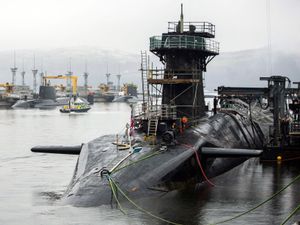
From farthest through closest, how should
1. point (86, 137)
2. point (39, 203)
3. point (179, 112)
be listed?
1. point (86, 137)
2. point (179, 112)
3. point (39, 203)

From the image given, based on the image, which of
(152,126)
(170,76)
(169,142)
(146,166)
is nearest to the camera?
(146,166)

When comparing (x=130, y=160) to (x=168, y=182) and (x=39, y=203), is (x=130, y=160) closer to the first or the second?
(x=168, y=182)

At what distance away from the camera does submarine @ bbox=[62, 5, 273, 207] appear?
2231 centimetres

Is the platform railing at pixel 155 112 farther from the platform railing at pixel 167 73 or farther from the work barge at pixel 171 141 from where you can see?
the platform railing at pixel 167 73

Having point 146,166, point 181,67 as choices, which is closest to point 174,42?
point 181,67

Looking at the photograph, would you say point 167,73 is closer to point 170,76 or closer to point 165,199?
point 170,76

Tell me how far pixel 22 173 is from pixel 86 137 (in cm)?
2961

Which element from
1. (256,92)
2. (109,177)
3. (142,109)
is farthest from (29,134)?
(109,177)

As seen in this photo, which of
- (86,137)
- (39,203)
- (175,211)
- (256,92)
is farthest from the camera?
(86,137)

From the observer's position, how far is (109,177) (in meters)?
22.1

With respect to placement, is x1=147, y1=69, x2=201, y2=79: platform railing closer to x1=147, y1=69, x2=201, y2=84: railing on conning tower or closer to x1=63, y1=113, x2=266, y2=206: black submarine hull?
x1=147, y1=69, x2=201, y2=84: railing on conning tower

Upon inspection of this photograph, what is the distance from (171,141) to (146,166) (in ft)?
11.2

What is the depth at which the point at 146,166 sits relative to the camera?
23625 millimetres

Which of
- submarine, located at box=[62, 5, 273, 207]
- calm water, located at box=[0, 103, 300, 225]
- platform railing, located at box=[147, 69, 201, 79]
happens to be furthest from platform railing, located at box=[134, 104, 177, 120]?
calm water, located at box=[0, 103, 300, 225]
